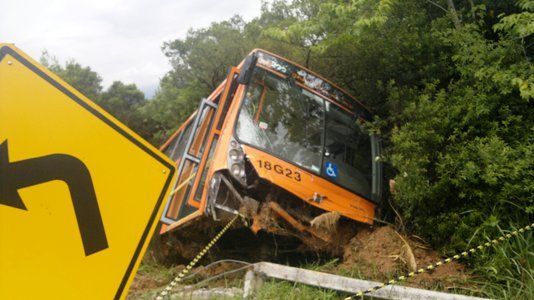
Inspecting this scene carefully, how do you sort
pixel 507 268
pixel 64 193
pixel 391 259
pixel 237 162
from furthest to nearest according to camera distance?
pixel 237 162
pixel 391 259
pixel 507 268
pixel 64 193

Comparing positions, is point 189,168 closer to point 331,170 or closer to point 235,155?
point 235,155

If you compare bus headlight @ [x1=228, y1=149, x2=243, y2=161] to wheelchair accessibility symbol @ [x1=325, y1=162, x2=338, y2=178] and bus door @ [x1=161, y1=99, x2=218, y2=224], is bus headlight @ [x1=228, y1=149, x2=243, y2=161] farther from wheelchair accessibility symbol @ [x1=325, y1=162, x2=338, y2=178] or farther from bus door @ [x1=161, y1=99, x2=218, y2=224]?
wheelchair accessibility symbol @ [x1=325, y1=162, x2=338, y2=178]

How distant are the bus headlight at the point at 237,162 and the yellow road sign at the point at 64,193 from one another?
3.70 meters

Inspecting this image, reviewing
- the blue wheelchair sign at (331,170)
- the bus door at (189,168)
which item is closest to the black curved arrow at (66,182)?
the bus door at (189,168)

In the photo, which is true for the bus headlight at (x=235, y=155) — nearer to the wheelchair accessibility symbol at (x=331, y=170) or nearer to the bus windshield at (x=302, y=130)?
the bus windshield at (x=302, y=130)

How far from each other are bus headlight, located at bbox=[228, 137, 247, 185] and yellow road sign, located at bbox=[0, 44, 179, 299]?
370 cm

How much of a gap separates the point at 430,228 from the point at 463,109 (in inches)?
62.4

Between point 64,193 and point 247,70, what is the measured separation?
459 cm

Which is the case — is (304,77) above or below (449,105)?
above

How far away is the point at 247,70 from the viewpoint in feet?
20.3

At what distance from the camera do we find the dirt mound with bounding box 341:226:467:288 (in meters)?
4.86

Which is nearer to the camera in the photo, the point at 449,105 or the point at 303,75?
the point at 449,105

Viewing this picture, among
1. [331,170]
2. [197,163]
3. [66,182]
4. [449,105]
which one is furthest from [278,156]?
[66,182]

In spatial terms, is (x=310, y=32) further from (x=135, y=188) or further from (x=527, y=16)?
(x=135, y=188)
